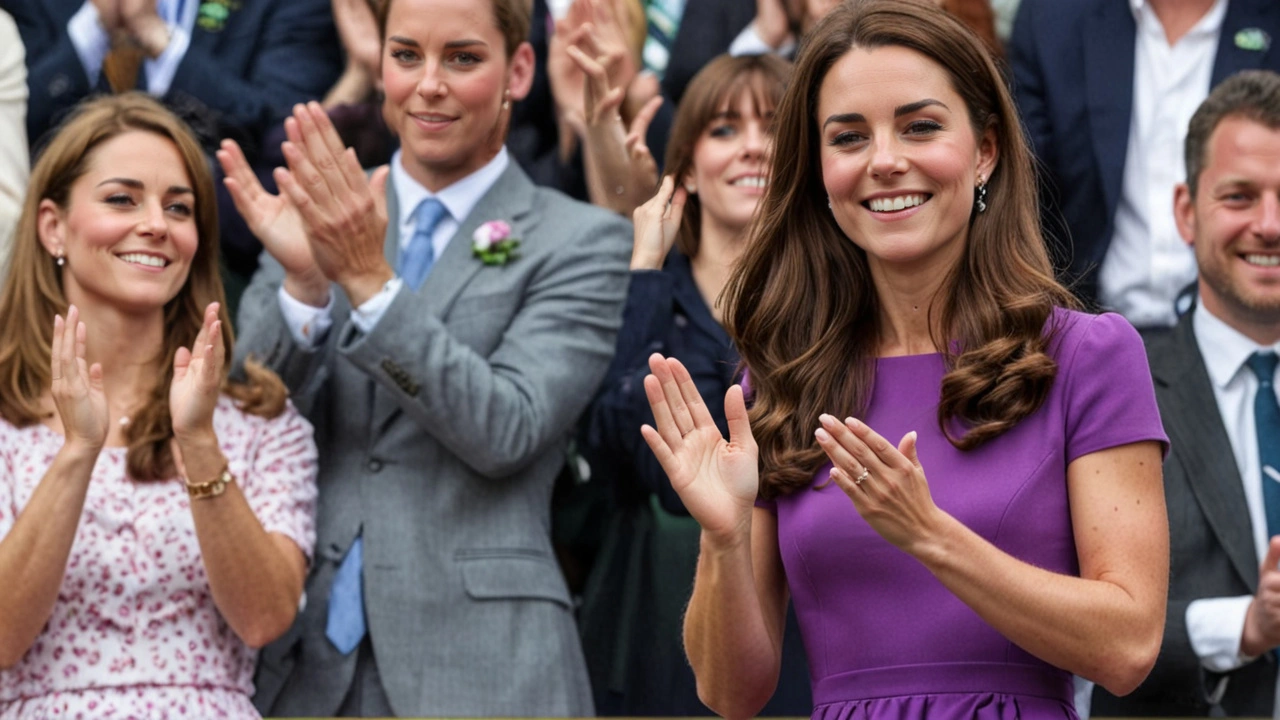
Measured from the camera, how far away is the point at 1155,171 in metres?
4.70

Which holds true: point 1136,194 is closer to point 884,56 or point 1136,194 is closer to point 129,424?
point 884,56

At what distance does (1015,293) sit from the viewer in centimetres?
278

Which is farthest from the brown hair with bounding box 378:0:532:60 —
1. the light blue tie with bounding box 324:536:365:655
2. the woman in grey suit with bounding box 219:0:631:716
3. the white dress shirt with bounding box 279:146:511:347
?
the light blue tie with bounding box 324:536:365:655

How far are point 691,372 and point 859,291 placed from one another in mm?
1373

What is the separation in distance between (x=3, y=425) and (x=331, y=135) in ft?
3.16

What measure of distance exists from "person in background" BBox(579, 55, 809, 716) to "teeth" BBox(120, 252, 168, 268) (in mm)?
1087

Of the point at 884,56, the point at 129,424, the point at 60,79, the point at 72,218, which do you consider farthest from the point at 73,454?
the point at 884,56

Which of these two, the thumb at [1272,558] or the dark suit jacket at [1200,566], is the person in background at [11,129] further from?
the thumb at [1272,558]

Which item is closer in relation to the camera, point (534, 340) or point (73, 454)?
point (73, 454)

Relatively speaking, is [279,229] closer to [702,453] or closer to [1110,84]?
[702,453]

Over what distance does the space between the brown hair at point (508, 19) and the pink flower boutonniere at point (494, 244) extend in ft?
1.45

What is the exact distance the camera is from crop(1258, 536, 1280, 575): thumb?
375 centimetres

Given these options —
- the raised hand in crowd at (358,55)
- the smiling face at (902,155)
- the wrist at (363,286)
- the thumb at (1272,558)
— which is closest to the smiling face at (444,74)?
the wrist at (363,286)

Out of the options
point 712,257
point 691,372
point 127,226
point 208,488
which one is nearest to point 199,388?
point 208,488
